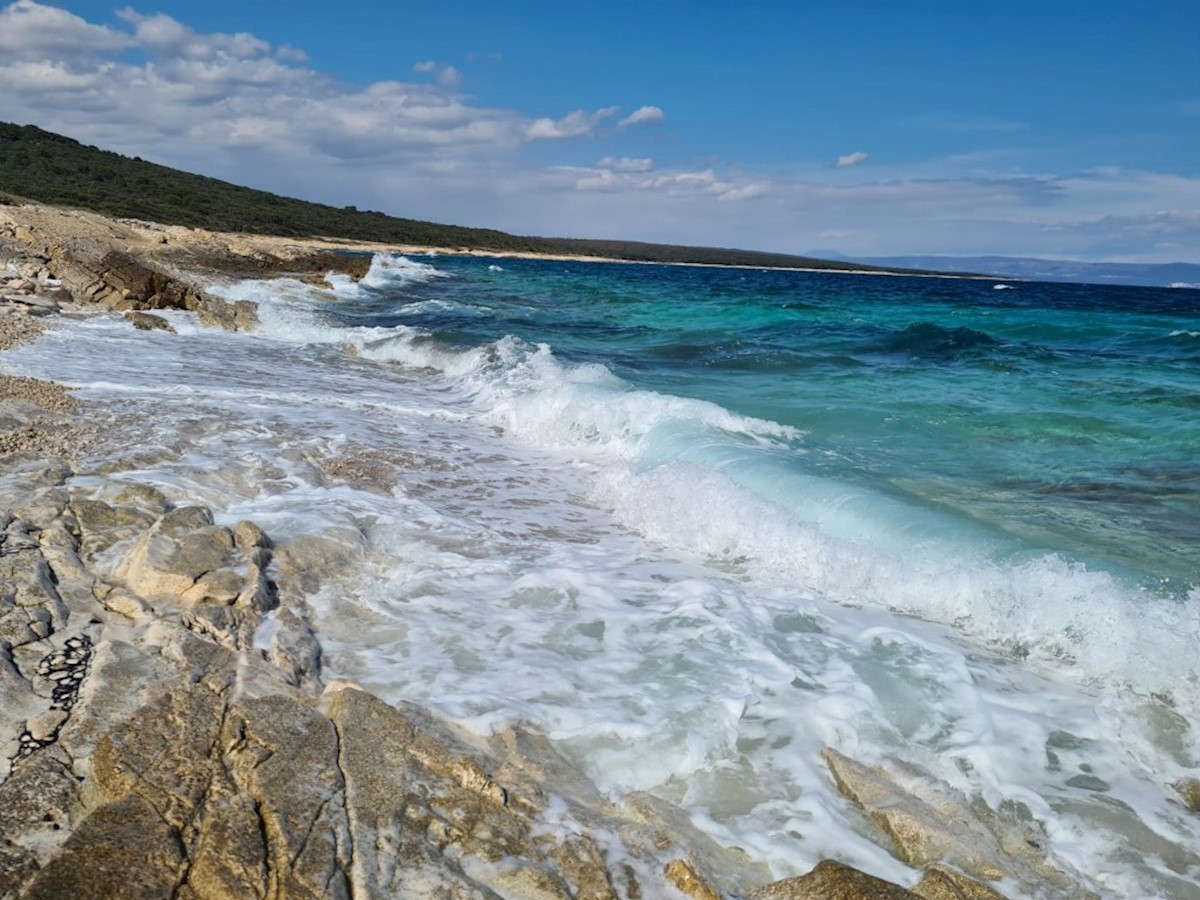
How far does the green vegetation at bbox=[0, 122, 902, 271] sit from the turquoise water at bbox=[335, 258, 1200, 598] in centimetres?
2598

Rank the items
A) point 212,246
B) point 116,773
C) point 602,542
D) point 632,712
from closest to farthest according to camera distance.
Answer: point 116,773, point 632,712, point 602,542, point 212,246

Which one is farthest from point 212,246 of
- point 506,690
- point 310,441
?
point 506,690

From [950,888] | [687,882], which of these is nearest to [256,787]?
[687,882]

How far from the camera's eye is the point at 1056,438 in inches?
425

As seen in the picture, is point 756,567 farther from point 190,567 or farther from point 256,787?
point 256,787

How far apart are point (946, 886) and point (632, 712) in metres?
1.63

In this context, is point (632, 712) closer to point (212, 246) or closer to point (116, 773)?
point (116, 773)

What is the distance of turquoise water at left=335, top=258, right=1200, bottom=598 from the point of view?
756cm

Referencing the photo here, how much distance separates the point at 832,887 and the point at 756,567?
371cm

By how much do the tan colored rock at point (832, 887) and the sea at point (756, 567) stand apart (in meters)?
0.35

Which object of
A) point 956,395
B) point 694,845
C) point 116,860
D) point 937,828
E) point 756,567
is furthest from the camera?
point 956,395

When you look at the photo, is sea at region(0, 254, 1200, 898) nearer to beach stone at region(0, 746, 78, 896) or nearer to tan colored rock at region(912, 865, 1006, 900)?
tan colored rock at region(912, 865, 1006, 900)

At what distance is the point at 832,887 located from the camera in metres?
2.74

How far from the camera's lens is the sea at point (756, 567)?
3875mm
